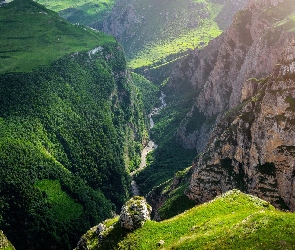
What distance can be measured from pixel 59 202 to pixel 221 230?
120937 millimetres

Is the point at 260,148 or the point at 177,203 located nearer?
the point at 260,148

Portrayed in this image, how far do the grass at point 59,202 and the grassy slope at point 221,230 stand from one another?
86491 millimetres

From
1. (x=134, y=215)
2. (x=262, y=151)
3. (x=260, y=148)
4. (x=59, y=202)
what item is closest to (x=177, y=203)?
(x=260, y=148)

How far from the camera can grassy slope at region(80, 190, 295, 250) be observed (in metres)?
→ 56.4

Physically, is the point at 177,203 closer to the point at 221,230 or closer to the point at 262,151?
the point at 262,151

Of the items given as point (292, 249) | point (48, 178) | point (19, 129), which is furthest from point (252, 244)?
point (19, 129)

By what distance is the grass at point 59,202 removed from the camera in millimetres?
163750

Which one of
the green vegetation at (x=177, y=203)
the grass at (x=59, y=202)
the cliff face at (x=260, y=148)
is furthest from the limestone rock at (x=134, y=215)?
the grass at (x=59, y=202)

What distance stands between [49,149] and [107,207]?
146 ft

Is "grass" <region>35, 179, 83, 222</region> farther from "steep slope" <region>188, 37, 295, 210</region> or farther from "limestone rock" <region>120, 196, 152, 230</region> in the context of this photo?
"limestone rock" <region>120, 196, 152, 230</region>

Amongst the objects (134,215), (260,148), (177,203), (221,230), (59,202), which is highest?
(221,230)

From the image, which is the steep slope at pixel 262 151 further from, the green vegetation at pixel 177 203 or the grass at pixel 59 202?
the grass at pixel 59 202

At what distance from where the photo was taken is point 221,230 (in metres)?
62.6

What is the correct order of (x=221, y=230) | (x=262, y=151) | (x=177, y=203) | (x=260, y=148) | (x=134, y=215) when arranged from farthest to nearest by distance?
(x=177, y=203) < (x=260, y=148) < (x=262, y=151) < (x=134, y=215) < (x=221, y=230)
